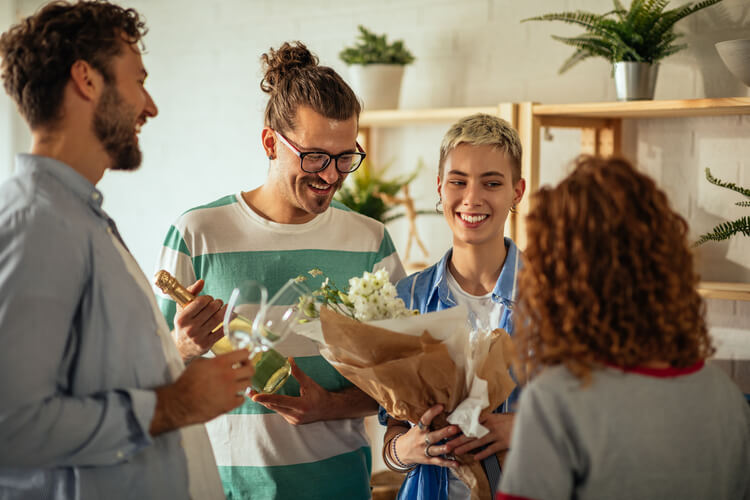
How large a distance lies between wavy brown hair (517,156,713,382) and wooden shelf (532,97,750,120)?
144 cm

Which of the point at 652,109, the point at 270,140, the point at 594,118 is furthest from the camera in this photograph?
the point at 594,118

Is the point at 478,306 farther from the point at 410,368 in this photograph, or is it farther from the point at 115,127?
the point at 115,127

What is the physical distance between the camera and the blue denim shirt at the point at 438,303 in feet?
5.03

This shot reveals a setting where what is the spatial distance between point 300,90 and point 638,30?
1.30 meters

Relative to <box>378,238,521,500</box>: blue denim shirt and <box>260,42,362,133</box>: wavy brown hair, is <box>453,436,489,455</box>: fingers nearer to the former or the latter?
<box>378,238,521,500</box>: blue denim shirt

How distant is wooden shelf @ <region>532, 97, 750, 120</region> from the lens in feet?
7.45

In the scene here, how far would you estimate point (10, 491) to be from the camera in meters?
Result: 1.16

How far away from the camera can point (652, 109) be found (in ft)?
7.84

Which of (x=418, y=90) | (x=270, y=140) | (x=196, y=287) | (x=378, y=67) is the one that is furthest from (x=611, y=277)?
(x=418, y=90)

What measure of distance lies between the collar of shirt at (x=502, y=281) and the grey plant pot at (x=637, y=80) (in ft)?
3.24

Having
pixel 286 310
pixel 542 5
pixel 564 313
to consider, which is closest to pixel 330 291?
pixel 286 310

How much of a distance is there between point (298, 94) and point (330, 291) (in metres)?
0.55

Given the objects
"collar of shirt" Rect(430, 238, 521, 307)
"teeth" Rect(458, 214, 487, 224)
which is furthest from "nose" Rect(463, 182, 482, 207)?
"collar of shirt" Rect(430, 238, 521, 307)

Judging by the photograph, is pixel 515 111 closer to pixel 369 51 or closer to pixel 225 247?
pixel 369 51
